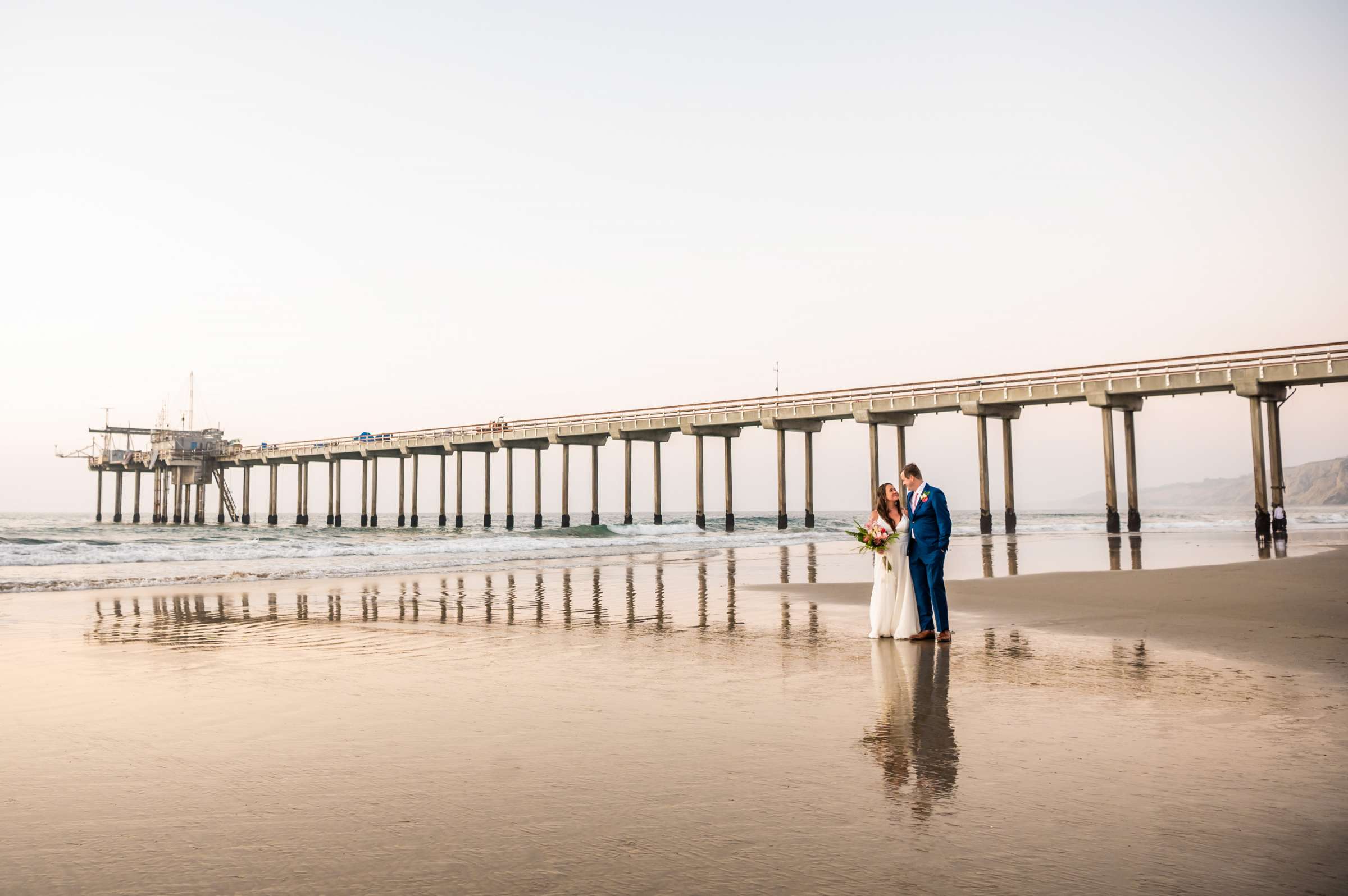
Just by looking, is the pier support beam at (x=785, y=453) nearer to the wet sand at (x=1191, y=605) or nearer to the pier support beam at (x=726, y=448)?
the pier support beam at (x=726, y=448)

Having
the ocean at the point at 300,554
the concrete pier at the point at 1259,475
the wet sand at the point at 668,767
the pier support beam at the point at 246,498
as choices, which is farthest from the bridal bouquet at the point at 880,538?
the pier support beam at the point at 246,498

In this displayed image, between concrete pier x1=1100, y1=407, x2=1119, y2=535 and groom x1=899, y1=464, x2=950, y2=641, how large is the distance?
25516mm

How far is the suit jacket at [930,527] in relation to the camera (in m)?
8.09

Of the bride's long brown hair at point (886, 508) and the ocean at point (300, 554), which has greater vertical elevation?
the bride's long brown hair at point (886, 508)

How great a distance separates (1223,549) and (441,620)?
738 inches

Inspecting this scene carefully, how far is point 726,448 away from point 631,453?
5285mm

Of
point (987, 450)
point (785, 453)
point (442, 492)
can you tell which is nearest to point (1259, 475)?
point (987, 450)

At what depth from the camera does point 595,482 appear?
50000 millimetres

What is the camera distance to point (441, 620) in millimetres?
9570

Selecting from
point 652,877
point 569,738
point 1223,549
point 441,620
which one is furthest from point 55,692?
point 1223,549

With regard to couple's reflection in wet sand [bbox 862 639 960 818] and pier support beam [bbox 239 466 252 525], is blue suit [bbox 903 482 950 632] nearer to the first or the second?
couple's reflection in wet sand [bbox 862 639 960 818]

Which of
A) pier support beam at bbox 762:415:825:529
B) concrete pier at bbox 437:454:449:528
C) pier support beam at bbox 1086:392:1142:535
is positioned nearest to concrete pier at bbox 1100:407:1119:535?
pier support beam at bbox 1086:392:1142:535

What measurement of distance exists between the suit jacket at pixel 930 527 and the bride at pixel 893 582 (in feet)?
0.37

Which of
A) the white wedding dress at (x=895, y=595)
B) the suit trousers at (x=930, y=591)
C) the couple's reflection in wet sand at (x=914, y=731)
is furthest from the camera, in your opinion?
the white wedding dress at (x=895, y=595)
